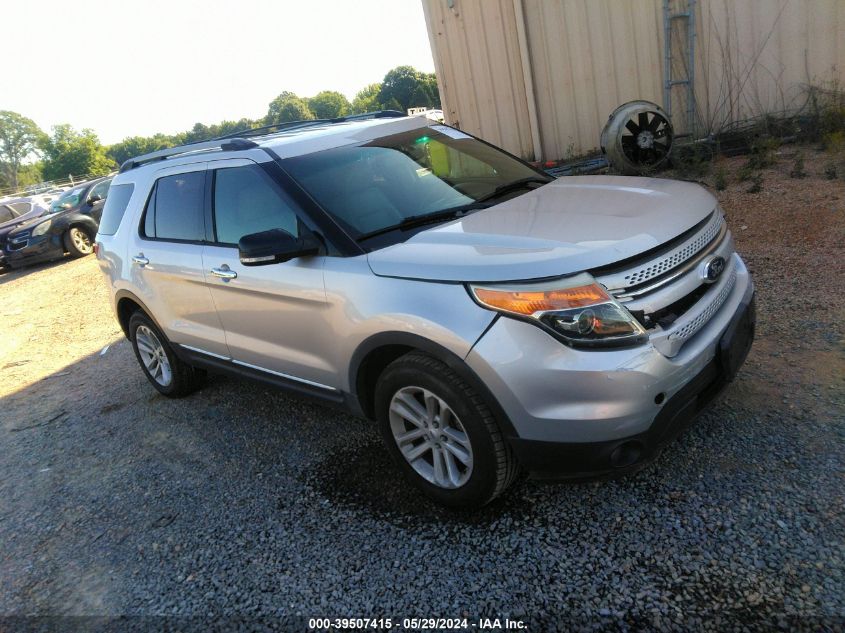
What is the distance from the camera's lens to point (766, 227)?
19.6ft

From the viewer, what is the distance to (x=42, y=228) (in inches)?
570

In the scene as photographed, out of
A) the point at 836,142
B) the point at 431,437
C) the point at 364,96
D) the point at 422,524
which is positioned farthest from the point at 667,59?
the point at 364,96

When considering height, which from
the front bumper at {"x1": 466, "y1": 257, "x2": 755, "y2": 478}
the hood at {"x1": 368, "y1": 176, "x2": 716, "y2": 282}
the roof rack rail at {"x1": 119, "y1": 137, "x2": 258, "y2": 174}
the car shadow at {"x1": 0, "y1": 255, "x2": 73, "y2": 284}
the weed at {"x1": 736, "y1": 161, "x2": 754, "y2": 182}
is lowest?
the car shadow at {"x1": 0, "y1": 255, "x2": 73, "y2": 284}

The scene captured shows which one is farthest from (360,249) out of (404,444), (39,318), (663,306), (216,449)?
(39,318)

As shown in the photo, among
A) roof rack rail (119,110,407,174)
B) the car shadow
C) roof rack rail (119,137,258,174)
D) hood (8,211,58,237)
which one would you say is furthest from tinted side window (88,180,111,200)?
roof rack rail (119,110,407,174)

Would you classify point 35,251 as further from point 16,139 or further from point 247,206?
point 16,139

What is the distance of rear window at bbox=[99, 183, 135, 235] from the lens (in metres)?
5.02

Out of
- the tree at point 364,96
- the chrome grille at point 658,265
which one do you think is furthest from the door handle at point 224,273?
the tree at point 364,96

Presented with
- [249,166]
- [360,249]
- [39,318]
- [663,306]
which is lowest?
[39,318]

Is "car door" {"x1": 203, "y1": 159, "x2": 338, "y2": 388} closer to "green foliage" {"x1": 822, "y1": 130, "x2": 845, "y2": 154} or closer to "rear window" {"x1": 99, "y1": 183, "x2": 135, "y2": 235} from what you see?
"rear window" {"x1": 99, "y1": 183, "x2": 135, "y2": 235}

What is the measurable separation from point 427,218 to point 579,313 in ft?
3.79

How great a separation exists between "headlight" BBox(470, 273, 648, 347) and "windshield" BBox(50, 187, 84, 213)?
15393mm

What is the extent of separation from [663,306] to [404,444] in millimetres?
1354

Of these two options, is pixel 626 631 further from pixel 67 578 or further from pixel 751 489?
pixel 67 578
